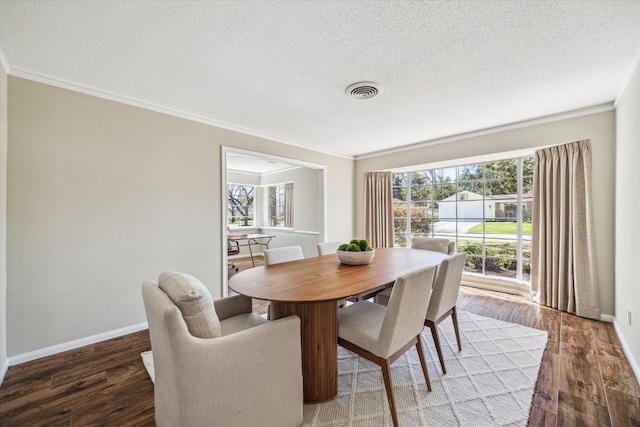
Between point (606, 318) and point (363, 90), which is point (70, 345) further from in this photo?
point (606, 318)

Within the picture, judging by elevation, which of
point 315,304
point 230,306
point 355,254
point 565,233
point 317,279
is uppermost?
point 565,233

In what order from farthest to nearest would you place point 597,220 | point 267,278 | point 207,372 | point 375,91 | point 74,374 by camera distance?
point 597,220 → point 375,91 → point 74,374 → point 267,278 → point 207,372

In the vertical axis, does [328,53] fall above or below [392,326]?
above

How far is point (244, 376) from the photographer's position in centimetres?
121

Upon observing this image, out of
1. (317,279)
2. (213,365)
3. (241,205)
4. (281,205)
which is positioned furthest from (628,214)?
(241,205)

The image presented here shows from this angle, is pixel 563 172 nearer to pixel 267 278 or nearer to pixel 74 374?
pixel 267 278

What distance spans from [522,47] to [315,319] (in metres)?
2.34

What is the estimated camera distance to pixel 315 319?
1603 millimetres

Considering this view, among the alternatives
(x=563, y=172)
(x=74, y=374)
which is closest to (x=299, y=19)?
(x=74, y=374)

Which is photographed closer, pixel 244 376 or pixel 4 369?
pixel 244 376

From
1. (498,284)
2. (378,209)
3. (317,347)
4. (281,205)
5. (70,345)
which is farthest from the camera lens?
(281,205)

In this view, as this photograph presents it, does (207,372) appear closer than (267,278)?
Yes

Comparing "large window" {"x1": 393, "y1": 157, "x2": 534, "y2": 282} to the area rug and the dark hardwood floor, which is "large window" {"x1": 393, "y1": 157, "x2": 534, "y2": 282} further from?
the area rug

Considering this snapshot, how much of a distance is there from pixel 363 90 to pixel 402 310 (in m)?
1.94
